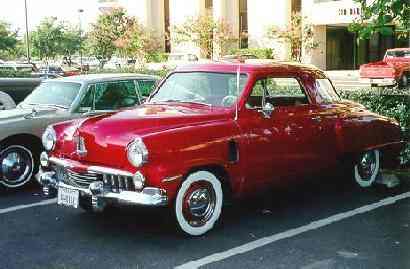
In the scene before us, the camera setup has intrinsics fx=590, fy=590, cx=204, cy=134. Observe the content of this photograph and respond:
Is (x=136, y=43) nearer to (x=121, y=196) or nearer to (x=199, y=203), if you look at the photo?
(x=199, y=203)

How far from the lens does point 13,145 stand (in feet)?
24.4

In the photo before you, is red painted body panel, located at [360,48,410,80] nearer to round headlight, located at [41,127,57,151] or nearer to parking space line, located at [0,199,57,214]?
parking space line, located at [0,199,57,214]

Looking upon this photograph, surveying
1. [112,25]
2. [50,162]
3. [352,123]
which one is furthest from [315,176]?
[112,25]

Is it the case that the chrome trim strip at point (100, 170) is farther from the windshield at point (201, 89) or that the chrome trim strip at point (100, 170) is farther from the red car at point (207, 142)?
the windshield at point (201, 89)

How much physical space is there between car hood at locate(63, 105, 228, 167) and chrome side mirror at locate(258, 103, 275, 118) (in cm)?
42

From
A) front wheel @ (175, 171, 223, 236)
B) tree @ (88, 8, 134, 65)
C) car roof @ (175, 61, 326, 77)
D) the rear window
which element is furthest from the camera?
tree @ (88, 8, 134, 65)

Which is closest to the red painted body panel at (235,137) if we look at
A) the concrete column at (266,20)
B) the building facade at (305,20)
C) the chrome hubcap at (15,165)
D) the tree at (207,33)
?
the chrome hubcap at (15,165)

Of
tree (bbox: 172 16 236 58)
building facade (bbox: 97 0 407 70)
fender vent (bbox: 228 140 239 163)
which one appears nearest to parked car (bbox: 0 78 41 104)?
fender vent (bbox: 228 140 239 163)

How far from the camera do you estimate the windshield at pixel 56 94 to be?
807 centimetres

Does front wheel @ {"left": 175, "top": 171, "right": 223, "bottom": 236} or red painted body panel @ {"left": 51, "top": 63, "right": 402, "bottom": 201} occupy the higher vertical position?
red painted body panel @ {"left": 51, "top": 63, "right": 402, "bottom": 201}

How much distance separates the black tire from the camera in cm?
739

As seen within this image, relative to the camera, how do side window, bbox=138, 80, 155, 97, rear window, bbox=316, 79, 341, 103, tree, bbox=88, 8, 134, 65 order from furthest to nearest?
1. tree, bbox=88, 8, 134, 65
2. side window, bbox=138, 80, 155, 97
3. rear window, bbox=316, 79, 341, 103

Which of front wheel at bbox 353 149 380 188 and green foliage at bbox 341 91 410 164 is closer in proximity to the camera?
front wheel at bbox 353 149 380 188

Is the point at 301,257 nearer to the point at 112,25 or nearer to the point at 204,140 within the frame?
the point at 204,140
